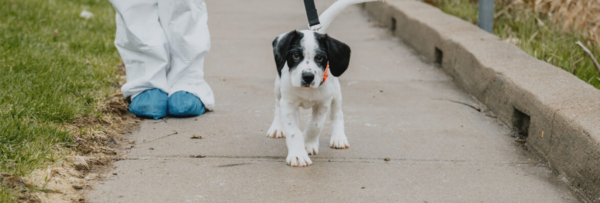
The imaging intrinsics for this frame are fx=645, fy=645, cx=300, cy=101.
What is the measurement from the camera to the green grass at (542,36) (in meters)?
5.01

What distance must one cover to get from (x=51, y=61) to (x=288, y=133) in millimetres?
2521

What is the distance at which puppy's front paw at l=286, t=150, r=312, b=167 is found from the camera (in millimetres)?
3516

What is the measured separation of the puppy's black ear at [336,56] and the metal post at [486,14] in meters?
3.11

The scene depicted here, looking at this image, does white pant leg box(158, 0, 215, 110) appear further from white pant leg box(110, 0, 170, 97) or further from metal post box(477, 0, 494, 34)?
metal post box(477, 0, 494, 34)

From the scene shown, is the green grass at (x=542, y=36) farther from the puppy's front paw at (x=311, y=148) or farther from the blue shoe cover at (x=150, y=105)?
the blue shoe cover at (x=150, y=105)

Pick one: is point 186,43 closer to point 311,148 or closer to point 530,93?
point 311,148

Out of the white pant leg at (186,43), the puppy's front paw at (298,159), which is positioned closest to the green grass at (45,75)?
the white pant leg at (186,43)

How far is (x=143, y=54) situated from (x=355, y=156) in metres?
1.74

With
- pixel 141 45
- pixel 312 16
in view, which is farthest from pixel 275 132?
pixel 141 45

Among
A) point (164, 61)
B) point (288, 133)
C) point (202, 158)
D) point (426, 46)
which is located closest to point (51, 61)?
point (164, 61)

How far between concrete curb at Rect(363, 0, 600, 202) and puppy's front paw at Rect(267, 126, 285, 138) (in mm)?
1521

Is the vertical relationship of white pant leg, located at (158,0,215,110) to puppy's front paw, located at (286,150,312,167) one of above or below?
above

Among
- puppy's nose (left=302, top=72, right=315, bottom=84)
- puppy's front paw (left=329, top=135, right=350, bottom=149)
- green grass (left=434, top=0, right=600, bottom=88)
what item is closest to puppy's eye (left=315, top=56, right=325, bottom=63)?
puppy's nose (left=302, top=72, right=315, bottom=84)

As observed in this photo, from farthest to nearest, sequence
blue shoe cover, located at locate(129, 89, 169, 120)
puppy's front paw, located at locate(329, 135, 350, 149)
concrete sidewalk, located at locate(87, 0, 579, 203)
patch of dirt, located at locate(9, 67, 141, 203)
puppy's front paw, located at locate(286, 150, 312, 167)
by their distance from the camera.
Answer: blue shoe cover, located at locate(129, 89, 169, 120)
puppy's front paw, located at locate(329, 135, 350, 149)
puppy's front paw, located at locate(286, 150, 312, 167)
concrete sidewalk, located at locate(87, 0, 579, 203)
patch of dirt, located at locate(9, 67, 141, 203)
